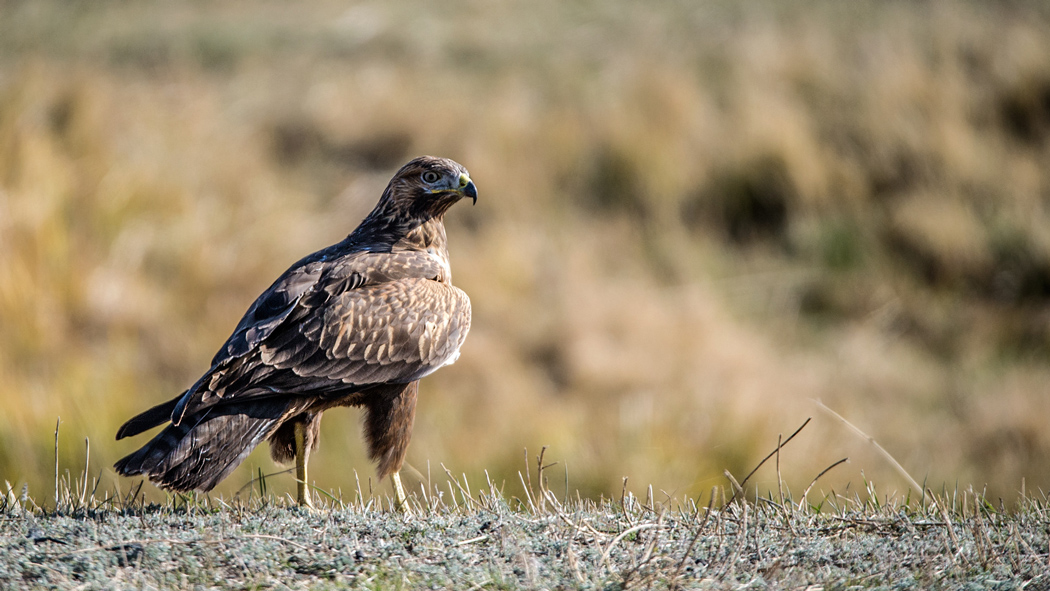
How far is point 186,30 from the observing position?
1591 cm

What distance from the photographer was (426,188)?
5.08 meters

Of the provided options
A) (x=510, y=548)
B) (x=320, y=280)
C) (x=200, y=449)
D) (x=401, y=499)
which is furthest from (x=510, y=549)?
(x=320, y=280)

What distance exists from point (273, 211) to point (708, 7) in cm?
945

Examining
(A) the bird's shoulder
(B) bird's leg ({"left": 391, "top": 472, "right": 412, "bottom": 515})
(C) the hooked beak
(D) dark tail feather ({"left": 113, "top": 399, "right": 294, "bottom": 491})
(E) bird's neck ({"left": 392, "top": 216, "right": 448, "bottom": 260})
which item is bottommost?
(B) bird's leg ({"left": 391, "top": 472, "right": 412, "bottom": 515})

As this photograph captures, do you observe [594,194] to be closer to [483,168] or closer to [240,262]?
[483,168]

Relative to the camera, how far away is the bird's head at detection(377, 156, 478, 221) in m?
5.04

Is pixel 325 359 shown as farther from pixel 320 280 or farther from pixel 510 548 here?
pixel 510 548

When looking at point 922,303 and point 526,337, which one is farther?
point 922,303

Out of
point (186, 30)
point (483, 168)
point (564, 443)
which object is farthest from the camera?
point (186, 30)

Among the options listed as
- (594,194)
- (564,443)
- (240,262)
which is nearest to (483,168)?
(594,194)

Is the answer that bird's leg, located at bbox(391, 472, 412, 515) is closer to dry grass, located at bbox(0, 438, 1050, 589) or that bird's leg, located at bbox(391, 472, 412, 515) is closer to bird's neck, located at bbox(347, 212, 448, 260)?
dry grass, located at bbox(0, 438, 1050, 589)

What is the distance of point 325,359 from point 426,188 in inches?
49.4

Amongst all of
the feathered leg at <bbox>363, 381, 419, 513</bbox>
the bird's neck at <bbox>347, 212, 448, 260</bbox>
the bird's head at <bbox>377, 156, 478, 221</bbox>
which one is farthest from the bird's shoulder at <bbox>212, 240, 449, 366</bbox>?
the feathered leg at <bbox>363, 381, 419, 513</bbox>

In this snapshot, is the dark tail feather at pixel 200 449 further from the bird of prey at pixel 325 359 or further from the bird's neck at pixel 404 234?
the bird's neck at pixel 404 234
